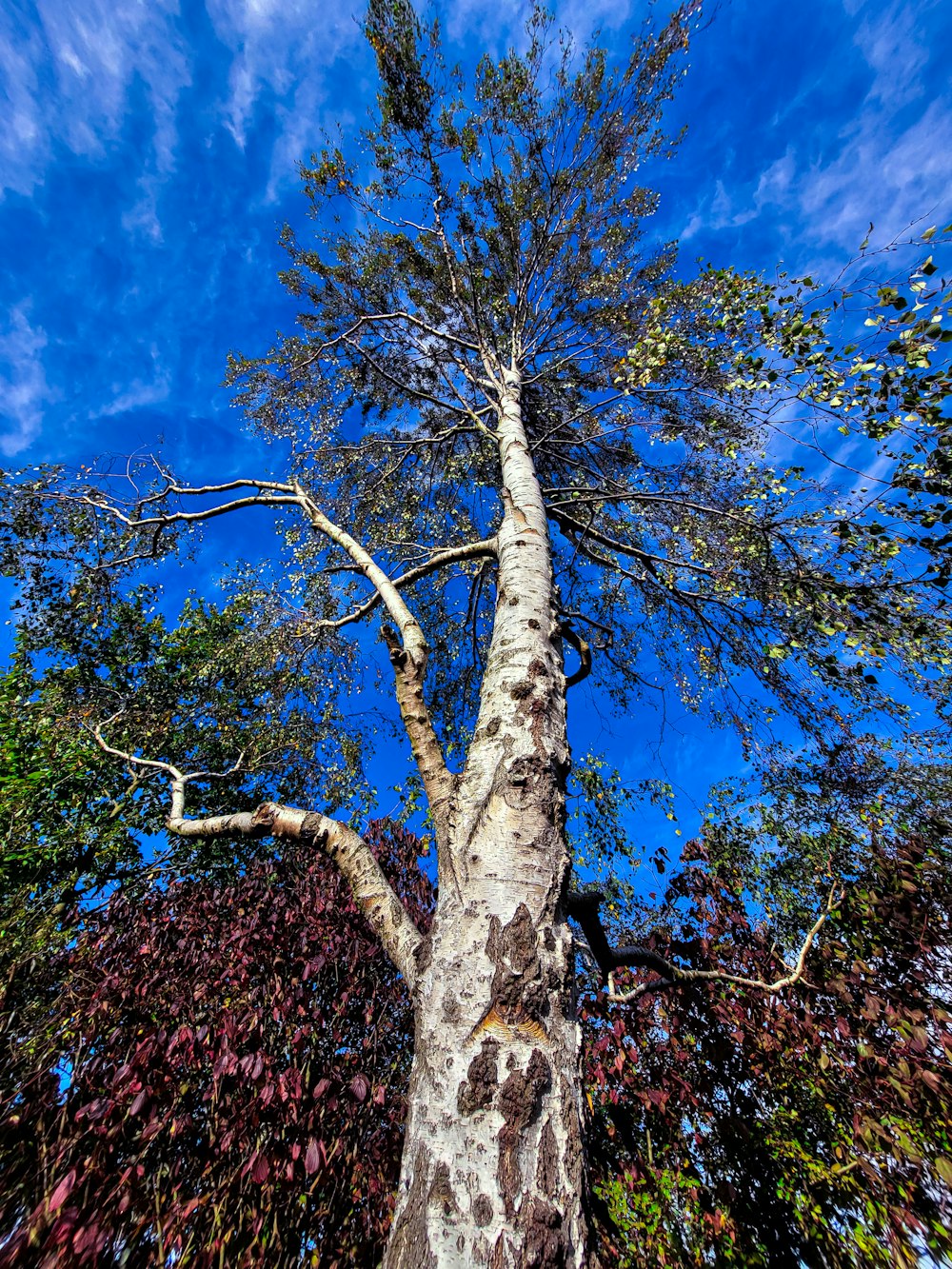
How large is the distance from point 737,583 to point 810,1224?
458 centimetres

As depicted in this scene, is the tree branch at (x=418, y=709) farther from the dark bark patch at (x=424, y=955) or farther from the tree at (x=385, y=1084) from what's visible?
the tree at (x=385, y=1084)

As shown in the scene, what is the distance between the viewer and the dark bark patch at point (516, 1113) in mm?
941

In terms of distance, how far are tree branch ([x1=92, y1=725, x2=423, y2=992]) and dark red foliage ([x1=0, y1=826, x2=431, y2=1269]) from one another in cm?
94

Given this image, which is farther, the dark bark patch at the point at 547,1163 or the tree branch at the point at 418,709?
the tree branch at the point at 418,709

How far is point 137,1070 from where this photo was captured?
7.75 ft

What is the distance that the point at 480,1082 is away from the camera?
1061mm

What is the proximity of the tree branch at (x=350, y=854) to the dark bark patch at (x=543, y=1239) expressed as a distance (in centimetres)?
50

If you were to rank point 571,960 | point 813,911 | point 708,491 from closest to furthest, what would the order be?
1. point 571,960
2. point 813,911
3. point 708,491

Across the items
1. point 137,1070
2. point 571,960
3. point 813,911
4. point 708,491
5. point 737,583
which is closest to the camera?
point 571,960

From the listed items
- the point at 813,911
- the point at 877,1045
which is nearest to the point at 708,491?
the point at 813,911

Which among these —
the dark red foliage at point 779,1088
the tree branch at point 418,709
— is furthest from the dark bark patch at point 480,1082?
the dark red foliage at point 779,1088

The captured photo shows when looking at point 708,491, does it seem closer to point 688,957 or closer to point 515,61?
point 688,957

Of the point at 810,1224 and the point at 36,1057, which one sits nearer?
the point at 36,1057

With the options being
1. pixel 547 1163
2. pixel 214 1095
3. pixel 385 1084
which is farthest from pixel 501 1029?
pixel 385 1084
